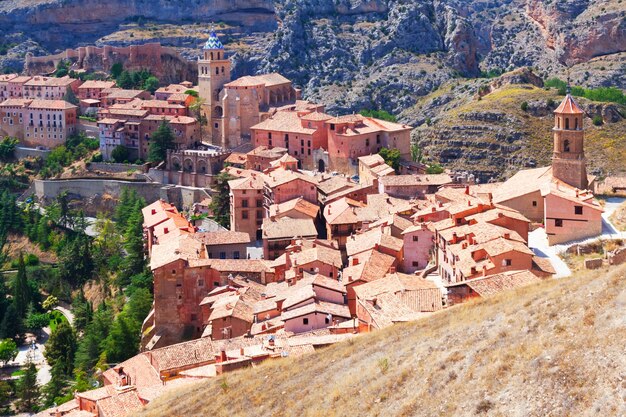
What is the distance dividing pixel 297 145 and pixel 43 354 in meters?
17.5

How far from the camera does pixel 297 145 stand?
59.7 meters

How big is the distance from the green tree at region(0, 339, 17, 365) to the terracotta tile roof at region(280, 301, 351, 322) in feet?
60.1

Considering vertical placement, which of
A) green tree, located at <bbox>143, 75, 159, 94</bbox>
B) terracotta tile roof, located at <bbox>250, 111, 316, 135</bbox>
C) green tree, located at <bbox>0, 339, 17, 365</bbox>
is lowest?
green tree, located at <bbox>0, 339, 17, 365</bbox>

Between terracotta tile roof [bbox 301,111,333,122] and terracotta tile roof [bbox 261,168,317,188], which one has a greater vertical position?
terracotta tile roof [bbox 301,111,333,122]

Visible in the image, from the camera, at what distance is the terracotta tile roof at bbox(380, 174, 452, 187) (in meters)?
50.2

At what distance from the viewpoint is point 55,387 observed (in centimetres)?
4353

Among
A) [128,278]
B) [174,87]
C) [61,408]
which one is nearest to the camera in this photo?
[61,408]

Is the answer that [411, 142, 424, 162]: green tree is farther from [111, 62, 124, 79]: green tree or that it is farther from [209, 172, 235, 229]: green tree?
[111, 62, 124, 79]: green tree

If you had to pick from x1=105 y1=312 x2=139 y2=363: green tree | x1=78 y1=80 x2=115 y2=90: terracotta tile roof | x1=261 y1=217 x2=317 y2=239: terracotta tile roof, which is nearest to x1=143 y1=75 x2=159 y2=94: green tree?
x1=78 y1=80 x2=115 y2=90: terracotta tile roof

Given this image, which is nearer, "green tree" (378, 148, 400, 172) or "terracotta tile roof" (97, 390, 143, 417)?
"terracotta tile roof" (97, 390, 143, 417)

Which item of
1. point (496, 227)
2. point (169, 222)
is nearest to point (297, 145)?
point (169, 222)

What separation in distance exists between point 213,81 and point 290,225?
2326 cm

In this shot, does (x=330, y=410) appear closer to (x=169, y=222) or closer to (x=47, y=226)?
(x=169, y=222)

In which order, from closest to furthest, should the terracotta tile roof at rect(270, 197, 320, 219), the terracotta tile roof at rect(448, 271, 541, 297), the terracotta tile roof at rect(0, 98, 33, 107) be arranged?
the terracotta tile roof at rect(448, 271, 541, 297) → the terracotta tile roof at rect(270, 197, 320, 219) → the terracotta tile roof at rect(0, 98, 33, 107)
